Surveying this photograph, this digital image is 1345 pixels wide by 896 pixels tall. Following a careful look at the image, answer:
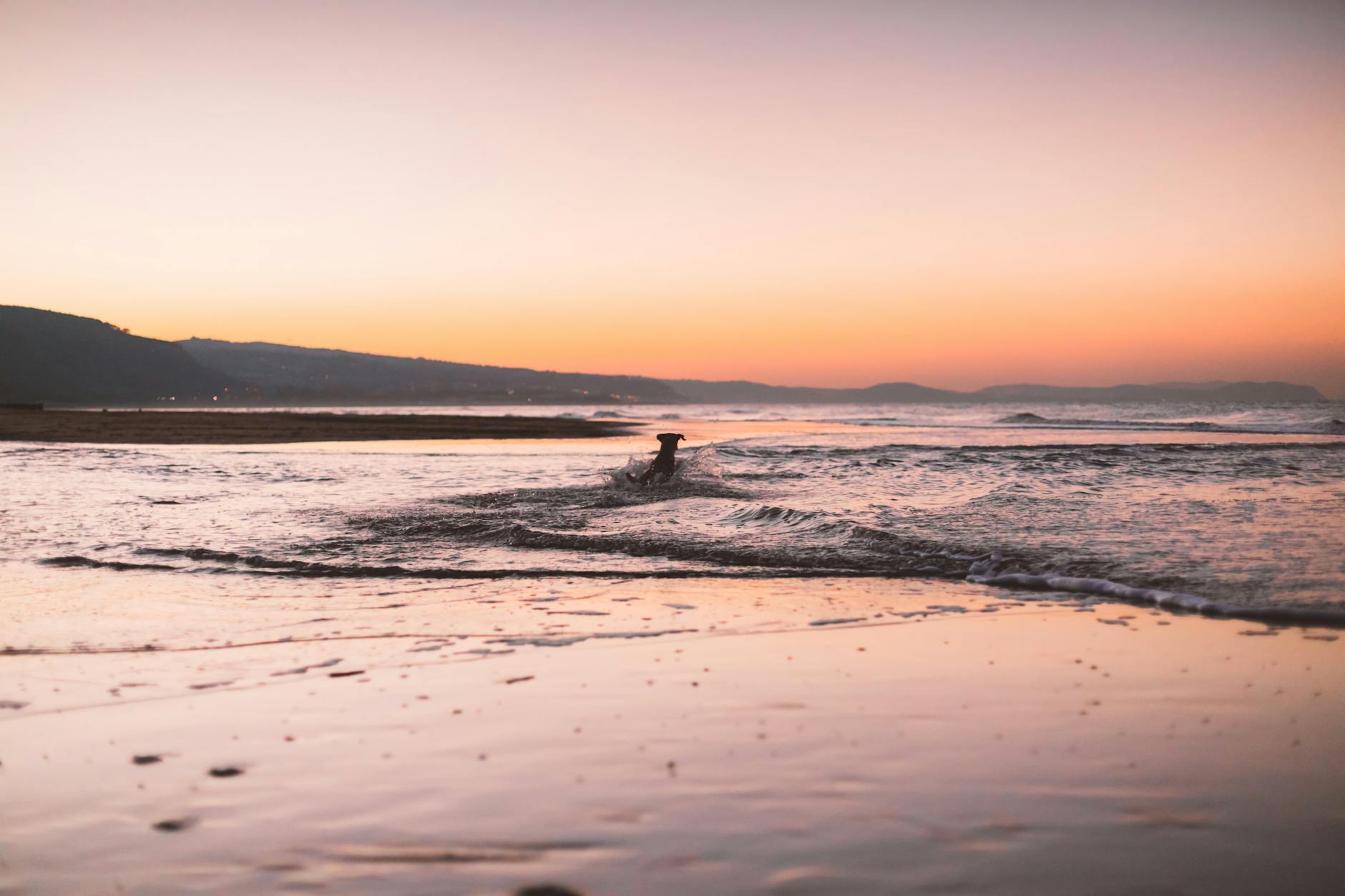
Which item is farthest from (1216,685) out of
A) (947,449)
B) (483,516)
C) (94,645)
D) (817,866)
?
(947,449)

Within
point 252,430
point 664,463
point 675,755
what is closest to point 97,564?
point 675,755

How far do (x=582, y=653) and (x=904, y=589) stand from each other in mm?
3360

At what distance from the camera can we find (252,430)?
1719 inches

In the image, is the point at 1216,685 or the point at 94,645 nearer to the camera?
the point at 1216,685

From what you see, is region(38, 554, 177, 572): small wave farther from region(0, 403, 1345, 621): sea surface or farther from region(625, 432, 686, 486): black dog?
region(625, 432, 686, 486): black dog

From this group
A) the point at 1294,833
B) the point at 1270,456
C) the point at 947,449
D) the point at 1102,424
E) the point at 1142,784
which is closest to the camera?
the point at 1294,833

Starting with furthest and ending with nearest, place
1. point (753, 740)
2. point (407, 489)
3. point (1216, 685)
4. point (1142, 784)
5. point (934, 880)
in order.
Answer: point (407, 489), point (1216, 685), point (753, 740), point (1142, 784), point (934, 880)

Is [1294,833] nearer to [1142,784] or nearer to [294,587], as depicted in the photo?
[1142,784]

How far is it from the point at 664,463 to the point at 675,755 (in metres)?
14.5

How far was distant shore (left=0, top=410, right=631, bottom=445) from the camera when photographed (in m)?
35.6

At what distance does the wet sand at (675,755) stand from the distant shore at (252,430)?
31692 mm

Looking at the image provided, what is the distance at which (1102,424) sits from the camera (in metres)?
56.5

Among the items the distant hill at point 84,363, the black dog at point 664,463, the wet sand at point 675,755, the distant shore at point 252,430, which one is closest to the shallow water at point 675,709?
the wet sand at point 675,755

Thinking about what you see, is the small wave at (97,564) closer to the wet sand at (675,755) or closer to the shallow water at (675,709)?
the shallow water at (675,709)
